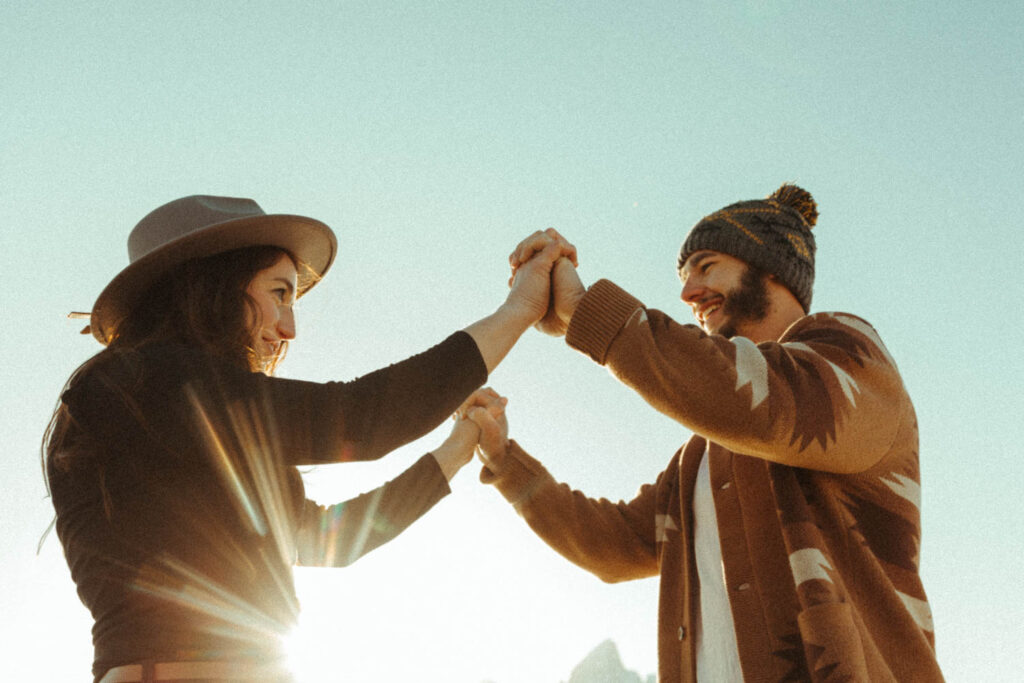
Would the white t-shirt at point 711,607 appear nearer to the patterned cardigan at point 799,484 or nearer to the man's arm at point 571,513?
the patterned cardigan at point 799,484

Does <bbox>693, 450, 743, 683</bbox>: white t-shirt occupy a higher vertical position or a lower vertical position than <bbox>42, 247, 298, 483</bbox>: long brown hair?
lower

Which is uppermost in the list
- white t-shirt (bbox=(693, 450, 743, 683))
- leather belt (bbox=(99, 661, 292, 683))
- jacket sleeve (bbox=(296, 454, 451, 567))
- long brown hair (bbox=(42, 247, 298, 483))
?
long brown hair (bbox=(42, 247, 298, 483))

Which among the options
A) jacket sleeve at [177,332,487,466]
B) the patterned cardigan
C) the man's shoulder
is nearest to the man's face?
the man's shoulder

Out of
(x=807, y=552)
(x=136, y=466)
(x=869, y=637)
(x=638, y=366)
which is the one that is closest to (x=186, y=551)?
(x=136, y=466)

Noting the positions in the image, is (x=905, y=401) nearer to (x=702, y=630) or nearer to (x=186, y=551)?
(x=702, y=630)

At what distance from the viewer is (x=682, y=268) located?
4.53 metres

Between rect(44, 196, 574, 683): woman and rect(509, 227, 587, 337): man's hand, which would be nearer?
rect(44, 196, 574, 683): woman

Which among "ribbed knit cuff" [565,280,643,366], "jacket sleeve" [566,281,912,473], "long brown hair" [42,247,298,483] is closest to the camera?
"long brown hair" [42,247,298,483]

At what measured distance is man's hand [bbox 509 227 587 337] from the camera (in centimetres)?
362

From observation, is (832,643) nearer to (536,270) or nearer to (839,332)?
(839,332)

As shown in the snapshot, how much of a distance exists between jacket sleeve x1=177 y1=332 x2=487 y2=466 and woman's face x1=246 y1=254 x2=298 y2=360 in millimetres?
386

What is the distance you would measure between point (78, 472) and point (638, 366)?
181 cm

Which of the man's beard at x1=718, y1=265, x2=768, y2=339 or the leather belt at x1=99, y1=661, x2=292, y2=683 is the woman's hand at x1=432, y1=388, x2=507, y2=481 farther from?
the leather belt at x1=99, y1=661, x2=292, y2=683

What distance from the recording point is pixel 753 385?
9.75ft
